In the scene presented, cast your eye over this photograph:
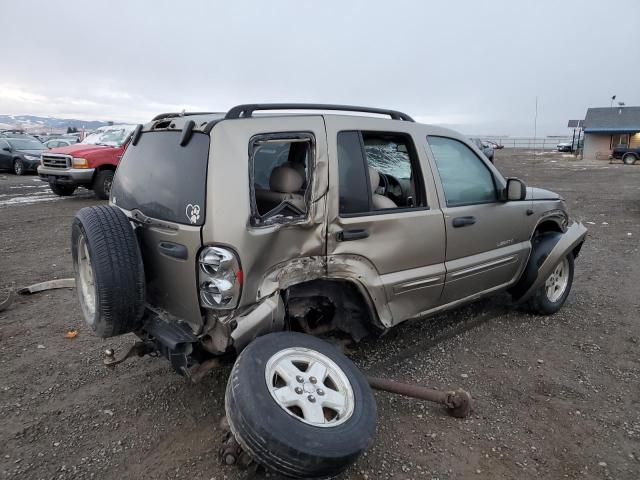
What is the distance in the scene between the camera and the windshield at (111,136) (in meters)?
13.0

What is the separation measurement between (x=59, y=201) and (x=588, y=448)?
1270cm

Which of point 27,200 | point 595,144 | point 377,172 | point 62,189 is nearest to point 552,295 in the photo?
point 377,172

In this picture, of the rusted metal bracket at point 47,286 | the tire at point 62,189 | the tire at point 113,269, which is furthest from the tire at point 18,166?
the tire at point 113,269

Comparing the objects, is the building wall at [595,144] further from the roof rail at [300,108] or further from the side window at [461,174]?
the roof rail at [300,108]

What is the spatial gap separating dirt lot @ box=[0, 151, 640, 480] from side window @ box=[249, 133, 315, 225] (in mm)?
1362

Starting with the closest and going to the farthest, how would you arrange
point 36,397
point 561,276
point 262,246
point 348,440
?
point 348,440, point 262,246, point 36,397, point 561,276

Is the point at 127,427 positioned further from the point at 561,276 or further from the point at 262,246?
the point at 561,276

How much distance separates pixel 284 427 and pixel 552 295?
11.8ft

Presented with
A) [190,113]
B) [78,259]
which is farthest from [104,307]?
[190,113]

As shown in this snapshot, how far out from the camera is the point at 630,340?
14.2 feet

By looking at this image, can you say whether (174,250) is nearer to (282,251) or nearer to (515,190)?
(282,251)

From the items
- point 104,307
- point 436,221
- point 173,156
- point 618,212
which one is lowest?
point 618,212

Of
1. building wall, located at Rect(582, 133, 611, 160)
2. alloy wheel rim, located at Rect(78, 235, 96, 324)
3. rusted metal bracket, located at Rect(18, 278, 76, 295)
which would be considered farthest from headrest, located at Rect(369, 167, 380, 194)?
building wall, located at Rect(582, 133, 611, 160)

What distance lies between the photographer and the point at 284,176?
3.21 meters
